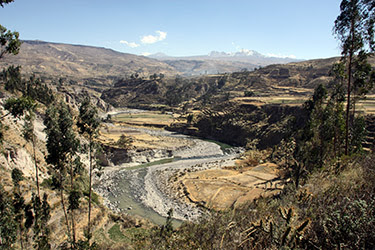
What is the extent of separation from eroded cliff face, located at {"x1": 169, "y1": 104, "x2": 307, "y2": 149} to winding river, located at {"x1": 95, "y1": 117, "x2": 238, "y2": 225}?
1227cm

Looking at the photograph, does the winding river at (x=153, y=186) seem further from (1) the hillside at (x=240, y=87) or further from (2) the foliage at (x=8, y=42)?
(1) the hillside at (x=240, y=87)

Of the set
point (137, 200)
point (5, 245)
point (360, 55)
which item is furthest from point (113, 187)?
point (360, 55)

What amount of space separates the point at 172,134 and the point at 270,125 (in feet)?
117

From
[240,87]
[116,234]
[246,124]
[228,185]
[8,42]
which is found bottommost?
[228,185]

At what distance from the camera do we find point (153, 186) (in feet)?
145

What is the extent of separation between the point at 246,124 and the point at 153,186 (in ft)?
158

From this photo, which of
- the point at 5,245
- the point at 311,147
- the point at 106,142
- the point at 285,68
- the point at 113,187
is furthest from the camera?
the point at 285,68

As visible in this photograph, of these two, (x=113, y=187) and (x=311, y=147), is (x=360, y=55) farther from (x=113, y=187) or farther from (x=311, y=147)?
(x=113, y=187)

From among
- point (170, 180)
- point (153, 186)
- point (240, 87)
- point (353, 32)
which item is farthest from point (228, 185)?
point (240, 87)

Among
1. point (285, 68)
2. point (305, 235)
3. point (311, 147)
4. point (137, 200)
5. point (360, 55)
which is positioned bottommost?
point (137, 200)

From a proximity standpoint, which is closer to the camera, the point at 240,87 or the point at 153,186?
the point at 153,186

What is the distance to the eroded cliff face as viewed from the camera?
2795 inches

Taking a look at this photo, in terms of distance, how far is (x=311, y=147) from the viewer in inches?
1184

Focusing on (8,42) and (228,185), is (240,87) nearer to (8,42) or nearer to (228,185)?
(228,185)
